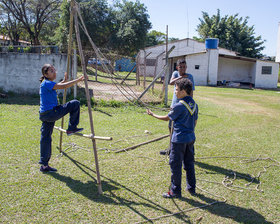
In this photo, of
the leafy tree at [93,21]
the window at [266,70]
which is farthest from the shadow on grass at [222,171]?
the window at [266,70]

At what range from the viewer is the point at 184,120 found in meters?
3.56

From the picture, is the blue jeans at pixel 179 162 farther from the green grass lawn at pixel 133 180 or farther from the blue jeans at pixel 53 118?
the blue jeans at pixel 53 118

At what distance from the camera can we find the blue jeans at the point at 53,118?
13.7ft

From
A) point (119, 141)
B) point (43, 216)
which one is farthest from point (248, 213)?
point (119, 141)

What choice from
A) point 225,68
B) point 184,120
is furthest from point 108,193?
point 225,68

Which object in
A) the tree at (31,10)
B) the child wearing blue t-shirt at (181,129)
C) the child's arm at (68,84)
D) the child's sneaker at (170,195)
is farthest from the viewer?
the tree at (31,10)

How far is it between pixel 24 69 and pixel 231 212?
33.7 feet

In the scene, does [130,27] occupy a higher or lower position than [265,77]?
higher

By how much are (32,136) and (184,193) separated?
3.93 m

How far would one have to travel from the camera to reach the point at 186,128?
3580 millimetres

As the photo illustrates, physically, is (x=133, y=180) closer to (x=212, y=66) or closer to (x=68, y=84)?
(x=68, y=84)

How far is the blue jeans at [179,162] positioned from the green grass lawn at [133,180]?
0.21 m

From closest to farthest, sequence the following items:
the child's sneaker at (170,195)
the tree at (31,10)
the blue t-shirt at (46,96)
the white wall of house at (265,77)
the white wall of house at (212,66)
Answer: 1. the child's sneaker at (170,195)
2. the blue t-shirt at (46,96)
3. the white wall of house at (212,66)
4. the white wall of house at (265,77)
5. the tree at (31,10)

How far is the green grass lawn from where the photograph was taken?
330cm
